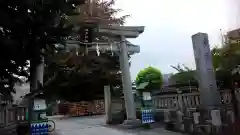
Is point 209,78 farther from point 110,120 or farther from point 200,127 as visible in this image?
point 110,120

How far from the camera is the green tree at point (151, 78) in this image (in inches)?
601

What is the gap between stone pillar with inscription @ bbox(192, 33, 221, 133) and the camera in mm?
8761

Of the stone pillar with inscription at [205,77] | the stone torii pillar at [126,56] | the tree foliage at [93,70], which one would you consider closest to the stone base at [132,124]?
the stone torii pillar at [126,56]

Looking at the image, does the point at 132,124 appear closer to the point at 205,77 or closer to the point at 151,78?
→ the point at 151,78

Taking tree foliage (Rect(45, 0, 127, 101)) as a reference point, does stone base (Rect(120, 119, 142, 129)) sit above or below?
below

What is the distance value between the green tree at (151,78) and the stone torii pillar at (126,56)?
7.11 feet

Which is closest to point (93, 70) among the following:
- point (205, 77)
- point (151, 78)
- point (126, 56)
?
point (151, 78)

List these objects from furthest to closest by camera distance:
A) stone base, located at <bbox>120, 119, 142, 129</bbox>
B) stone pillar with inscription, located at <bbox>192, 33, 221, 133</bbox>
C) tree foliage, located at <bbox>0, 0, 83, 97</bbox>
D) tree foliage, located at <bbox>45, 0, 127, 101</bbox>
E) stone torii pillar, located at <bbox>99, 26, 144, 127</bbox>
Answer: tree foliage, located at <bbox>45, 0, 127, 101</bbox> < stone torii pillar, located at <bbox>99, 26, 144, 127</bbox> < stone base, located at <bbox>120, 119, 142, 129</bbox> < stone pillar with inscription, located at <bbox>192, 33, 221, 133</bbox> < tree foliage, located at <bbox>0, 0, 83, 97</bbox>

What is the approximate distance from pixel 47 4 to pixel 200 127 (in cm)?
596

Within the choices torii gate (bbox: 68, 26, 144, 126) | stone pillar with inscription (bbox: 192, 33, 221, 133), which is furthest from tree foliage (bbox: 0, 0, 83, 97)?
torii gate (bbox: 68, 26, 144, 126)

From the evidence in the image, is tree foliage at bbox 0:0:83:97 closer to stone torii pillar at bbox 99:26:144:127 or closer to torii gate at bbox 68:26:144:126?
torii gate at bbox 68:26:144:126

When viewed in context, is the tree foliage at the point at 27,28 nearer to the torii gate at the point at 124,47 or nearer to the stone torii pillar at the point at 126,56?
the torii gate at the point at 124,47

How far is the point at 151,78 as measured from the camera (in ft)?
50.3

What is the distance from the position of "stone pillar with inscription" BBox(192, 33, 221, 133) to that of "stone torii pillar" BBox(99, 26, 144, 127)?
4.12 m
